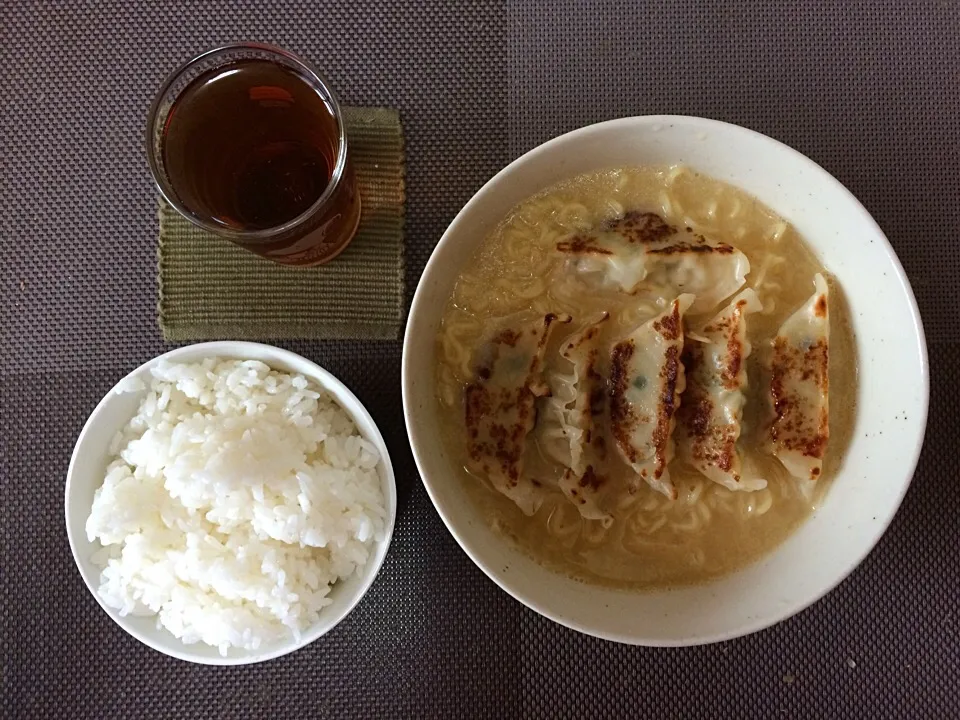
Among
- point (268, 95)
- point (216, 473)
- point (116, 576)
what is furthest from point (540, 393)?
point (116, 576)

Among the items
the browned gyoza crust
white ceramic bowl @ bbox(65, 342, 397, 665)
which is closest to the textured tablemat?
white ceramic bowl @ bbox(65, 342, 397, 665)

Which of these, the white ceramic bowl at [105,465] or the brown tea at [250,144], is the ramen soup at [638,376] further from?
the brown tea at [250,144]

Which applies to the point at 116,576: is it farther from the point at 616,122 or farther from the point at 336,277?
the point at 616,122

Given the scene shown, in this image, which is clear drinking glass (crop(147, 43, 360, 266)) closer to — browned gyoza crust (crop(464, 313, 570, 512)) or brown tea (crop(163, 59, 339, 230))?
brown tea (crop(163, 59, 339, 230))

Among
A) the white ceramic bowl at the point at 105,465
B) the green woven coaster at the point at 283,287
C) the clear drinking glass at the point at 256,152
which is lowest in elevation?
the white ceramic bowl at the point at 105,465

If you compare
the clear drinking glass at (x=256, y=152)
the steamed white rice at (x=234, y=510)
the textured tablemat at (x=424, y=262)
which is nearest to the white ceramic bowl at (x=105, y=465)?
the steamed white rice at (x=234, y=510)
